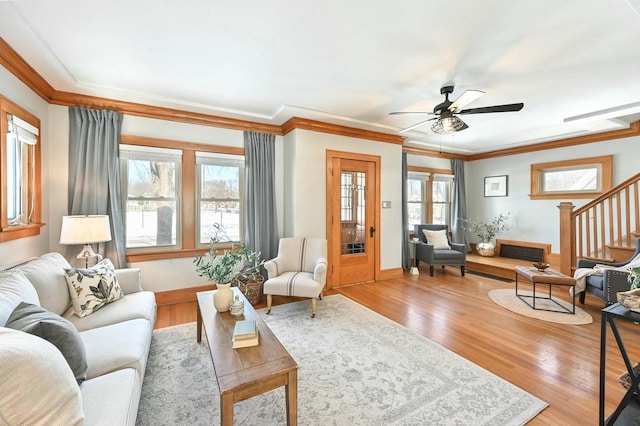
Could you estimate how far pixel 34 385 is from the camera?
2.95 feet

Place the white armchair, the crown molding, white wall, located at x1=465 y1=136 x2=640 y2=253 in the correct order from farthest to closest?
white wall, located at x1=465 y1=136 x2=640 y2=253 → the crown molding → the white armchair

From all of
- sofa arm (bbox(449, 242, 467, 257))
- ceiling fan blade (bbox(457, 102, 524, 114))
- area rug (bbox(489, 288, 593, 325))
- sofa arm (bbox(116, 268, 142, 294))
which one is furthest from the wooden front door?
sofa arm (bbox(116, 268, 142, 294))

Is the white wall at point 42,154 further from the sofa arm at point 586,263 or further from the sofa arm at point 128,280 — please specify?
the sofa arm at point 586,263

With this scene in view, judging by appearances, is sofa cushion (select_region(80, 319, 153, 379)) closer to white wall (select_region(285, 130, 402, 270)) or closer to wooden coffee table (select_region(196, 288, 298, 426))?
wooden coffee table (select_region(196, 288, 298, 426))

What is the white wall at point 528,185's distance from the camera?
15.0 feet

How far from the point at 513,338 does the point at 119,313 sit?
3565mm

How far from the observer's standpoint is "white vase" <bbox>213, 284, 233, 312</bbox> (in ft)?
6.91

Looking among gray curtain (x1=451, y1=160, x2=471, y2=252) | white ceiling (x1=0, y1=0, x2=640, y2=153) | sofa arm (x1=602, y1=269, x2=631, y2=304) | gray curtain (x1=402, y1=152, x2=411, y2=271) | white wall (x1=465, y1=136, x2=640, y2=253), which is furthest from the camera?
gray curtain (x1=451, y1=160, x2=471, y2=252)

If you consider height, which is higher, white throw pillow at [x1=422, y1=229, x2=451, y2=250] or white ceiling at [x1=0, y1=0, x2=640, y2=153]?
white ceiling at [x1=0, y1=0, x2=640, y2=153]

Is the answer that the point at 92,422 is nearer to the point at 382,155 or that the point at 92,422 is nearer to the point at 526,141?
the point at 382,155

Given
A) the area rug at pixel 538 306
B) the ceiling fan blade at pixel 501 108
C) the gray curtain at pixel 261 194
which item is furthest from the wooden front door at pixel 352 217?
the ceiling fan blade at pixel 501 108

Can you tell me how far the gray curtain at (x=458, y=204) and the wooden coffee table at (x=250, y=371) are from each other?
5880mm

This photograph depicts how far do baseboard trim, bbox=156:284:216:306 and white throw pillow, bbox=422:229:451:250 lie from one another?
415 cm

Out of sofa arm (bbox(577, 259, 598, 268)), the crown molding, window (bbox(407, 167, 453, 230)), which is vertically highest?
the crown molding
